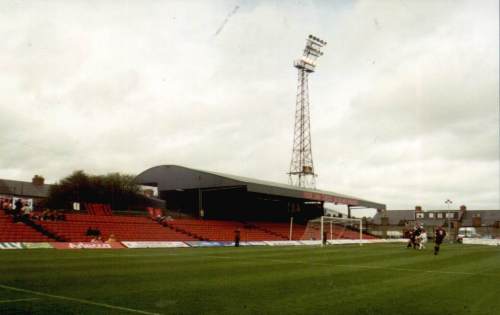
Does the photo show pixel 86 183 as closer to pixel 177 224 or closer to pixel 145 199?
pixel 145 199

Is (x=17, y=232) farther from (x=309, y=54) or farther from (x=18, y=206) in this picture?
(x=309, y=54)

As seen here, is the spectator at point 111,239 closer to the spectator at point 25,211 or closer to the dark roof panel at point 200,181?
the spectator at point 25,211

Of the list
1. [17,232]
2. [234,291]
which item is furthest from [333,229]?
[234,291]

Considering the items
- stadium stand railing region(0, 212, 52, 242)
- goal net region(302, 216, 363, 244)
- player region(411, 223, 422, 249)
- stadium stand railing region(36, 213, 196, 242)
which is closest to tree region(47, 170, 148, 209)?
goal net region(302, 216, 363, 244)

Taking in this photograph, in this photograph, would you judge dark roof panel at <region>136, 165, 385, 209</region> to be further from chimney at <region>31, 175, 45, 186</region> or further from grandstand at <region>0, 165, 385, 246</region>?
chimney at <region>31, 175, 45, 186</region>

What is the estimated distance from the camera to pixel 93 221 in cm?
4153

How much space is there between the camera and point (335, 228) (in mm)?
67125

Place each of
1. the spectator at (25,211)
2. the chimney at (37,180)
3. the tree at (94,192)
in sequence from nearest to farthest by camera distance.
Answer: the spectator at (25,211) → the tree at (94,192) → the chimney at (37,180)

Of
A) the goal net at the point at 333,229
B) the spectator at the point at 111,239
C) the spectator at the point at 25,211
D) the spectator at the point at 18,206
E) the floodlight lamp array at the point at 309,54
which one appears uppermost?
the floodlight lamp array at the point at 309,54

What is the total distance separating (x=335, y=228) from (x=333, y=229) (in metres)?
1.79

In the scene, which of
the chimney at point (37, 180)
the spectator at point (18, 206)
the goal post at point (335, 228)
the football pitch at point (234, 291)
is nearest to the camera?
the football pitch at point (234, 291)

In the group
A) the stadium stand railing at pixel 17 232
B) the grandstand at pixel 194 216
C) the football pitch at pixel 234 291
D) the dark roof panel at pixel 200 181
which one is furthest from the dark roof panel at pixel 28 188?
the football pitch at pixel 234 291

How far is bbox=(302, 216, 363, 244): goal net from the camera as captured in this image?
55938 millimetres

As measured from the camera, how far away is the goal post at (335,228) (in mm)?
55853
